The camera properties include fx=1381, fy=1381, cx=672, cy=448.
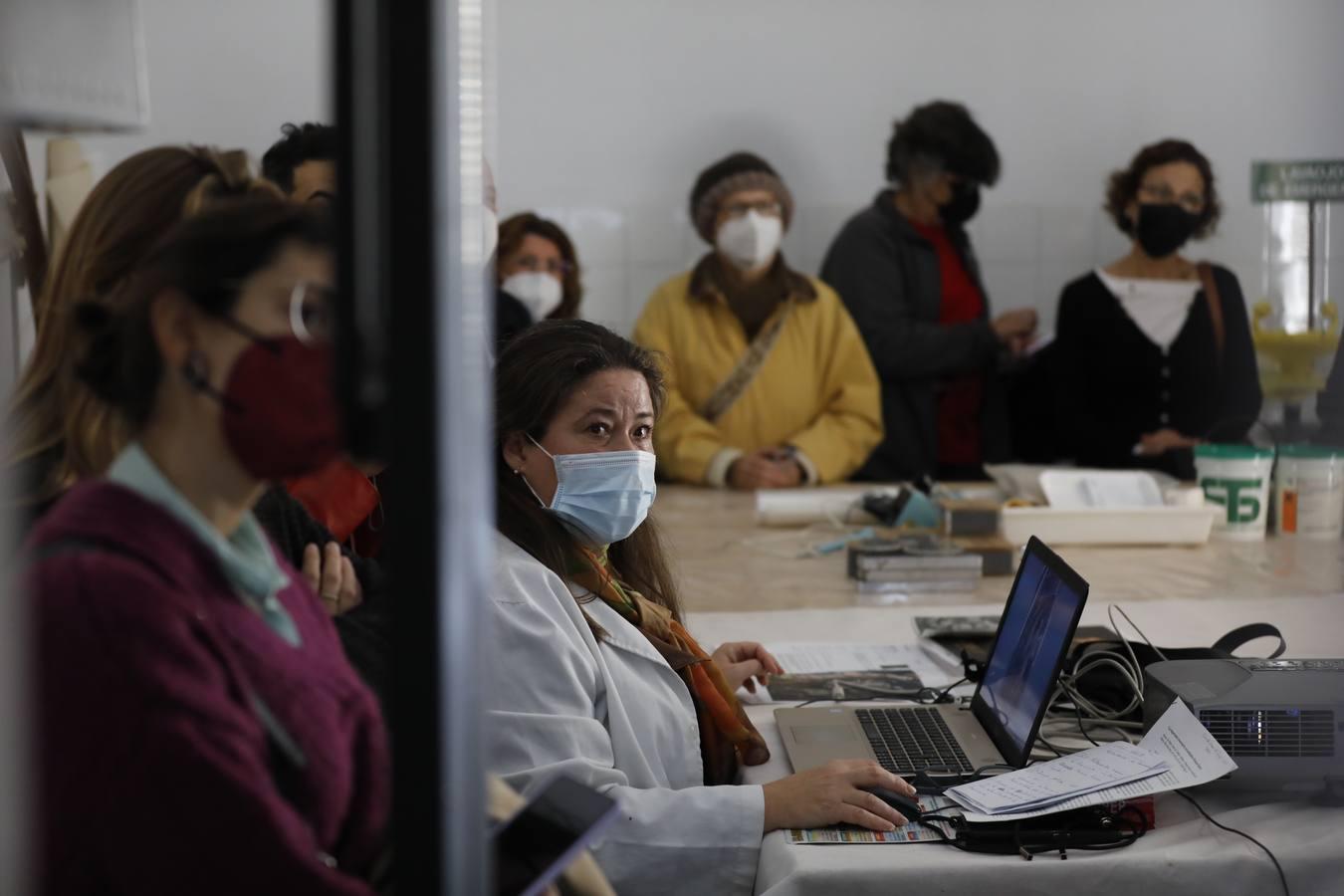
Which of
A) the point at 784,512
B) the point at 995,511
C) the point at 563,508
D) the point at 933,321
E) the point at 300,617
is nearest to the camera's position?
the point at 300,617

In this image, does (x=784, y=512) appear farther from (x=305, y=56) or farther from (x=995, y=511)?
(x=305, y=56)

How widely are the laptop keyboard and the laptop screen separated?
6cm

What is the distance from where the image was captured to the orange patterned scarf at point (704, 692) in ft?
5.82

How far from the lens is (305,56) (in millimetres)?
865

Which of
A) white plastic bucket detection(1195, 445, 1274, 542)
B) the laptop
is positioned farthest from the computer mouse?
white plastic bucket detection(1195, 445, 1274, 542)

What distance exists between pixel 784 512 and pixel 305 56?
8.39ft

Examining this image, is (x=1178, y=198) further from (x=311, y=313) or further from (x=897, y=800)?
(x=311, y=313)

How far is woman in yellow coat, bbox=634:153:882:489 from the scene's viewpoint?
4070 mm

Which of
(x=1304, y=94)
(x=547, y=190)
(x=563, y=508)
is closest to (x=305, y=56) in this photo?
(x=563, y=508)

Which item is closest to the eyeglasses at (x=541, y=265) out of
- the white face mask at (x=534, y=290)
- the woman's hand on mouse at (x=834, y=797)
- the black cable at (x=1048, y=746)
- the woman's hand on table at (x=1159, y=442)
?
the white face mask at (x=534, y=290)

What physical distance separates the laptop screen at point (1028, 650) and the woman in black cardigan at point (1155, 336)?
2.11m

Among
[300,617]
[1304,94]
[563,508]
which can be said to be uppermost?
[1304,94]

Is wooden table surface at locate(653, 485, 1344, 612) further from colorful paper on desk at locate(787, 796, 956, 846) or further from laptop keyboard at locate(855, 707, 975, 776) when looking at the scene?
colorful paper on desk at locate(787, 796, 956, 846)

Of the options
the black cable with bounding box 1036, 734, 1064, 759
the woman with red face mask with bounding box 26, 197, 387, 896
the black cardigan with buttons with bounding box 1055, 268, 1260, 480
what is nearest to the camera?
the woman with red face mask with bounding box 26, 197, 387, 896
